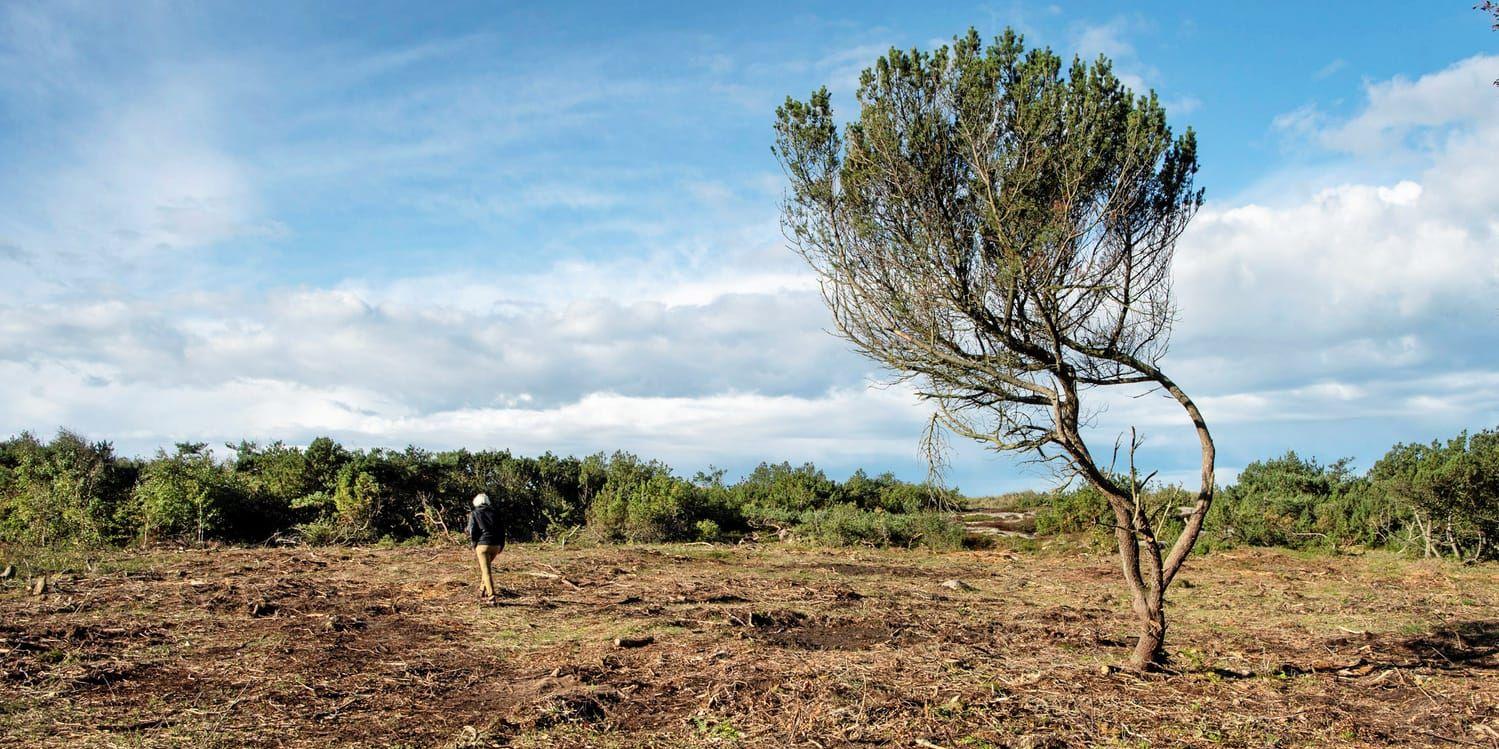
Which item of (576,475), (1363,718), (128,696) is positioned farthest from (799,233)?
(576,475)

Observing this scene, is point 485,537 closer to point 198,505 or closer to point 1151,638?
point 1151,638

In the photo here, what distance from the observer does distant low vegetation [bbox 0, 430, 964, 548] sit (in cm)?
1850

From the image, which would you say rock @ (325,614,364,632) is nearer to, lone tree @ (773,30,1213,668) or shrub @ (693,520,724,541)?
lone tree @ (773,30,1213,668)

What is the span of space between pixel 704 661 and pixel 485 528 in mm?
5030

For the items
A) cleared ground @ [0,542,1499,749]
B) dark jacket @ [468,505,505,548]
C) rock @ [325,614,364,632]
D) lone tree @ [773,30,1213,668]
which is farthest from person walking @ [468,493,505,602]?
lone tree @ [773,30,1213,668]

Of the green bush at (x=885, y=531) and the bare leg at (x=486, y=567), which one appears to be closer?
the bare leg at (x=486, y=567)

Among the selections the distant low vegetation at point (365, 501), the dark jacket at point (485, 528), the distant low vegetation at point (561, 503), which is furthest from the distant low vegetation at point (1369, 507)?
the dark jacket at point (485, 528)

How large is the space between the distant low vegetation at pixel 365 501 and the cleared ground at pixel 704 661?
4120 mm

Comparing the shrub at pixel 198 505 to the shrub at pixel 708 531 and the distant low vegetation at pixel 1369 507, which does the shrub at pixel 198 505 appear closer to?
the shrub at pixel 708 531

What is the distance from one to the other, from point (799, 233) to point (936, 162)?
1662 millimetres

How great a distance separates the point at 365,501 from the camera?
67.8 ft

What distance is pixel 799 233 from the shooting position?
31.2ft

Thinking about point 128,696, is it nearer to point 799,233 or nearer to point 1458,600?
point 799,233

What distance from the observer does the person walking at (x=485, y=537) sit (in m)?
12.3
